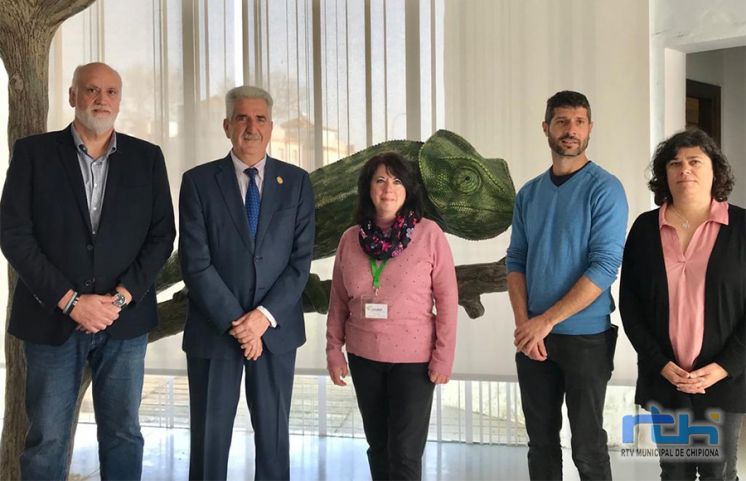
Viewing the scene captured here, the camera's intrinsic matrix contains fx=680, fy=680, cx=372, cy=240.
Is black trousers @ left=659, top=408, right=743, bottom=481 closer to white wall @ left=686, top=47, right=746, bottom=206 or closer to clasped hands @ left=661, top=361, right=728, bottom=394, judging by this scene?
clasped hands @ left=661, top=361, right=728, bottom=394

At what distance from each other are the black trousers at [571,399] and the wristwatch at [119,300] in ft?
3.93

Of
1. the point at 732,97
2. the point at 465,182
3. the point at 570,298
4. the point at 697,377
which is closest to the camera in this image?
the point at 697,377

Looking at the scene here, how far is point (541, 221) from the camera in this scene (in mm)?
2025

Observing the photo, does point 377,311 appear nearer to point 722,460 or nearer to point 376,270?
point 376,270

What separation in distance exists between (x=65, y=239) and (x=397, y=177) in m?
1.00

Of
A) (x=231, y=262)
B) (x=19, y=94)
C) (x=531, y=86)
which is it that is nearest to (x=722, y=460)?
(x=231, y=262)

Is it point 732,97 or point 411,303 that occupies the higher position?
point 732,97

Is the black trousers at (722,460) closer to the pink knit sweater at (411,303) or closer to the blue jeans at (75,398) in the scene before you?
the pink knit sweater at (411,303)

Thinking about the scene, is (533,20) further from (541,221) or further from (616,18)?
(541,221)

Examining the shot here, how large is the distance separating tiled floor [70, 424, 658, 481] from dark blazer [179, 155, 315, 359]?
1.34m

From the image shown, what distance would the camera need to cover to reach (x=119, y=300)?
2.00 m

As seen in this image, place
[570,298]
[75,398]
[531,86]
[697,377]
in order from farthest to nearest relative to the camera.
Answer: [531,86], [75,398], [570,298], [697,377]

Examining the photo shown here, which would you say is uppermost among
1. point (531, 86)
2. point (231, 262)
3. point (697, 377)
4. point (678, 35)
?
point (678, 35)

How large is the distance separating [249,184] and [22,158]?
68 centimetres
